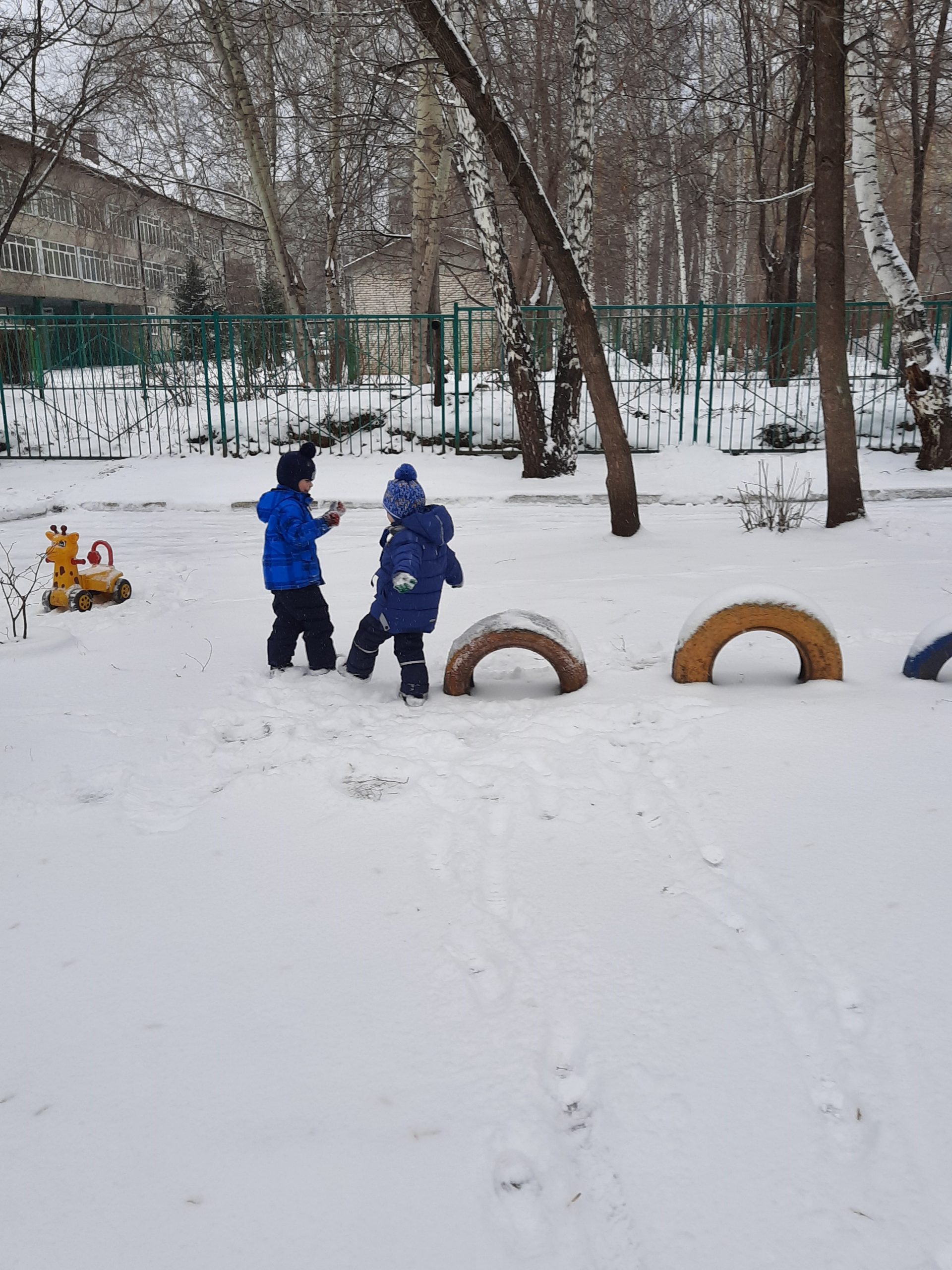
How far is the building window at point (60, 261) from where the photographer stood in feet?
121

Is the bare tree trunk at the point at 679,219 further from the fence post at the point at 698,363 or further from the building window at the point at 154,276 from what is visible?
the building window at the point at 154,276

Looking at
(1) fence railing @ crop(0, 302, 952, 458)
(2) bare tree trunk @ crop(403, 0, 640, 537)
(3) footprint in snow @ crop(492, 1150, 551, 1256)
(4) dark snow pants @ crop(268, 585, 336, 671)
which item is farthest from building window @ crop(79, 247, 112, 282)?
(3) footprint in snow @ crop(492, 1150, 551, 1256)

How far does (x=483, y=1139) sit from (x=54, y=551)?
18.9 feet

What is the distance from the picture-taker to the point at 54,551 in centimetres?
648

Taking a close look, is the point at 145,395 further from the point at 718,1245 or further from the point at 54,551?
the point at 718,1245

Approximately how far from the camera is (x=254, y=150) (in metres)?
14.9

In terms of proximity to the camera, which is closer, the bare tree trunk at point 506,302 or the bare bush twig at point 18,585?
the bare bush twig at point 18,585

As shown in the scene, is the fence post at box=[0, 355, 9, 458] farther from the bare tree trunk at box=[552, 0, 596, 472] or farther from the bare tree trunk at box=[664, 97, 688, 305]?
the bare tree trunk at box=[664, 97, 688, 305]

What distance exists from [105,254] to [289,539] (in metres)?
43.1

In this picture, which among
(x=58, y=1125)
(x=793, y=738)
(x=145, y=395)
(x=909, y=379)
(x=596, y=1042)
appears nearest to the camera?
(x=58, y=1125)

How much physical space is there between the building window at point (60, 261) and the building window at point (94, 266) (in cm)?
50

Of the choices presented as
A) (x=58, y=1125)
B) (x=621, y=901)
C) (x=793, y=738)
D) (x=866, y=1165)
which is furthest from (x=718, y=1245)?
(x=793, y=738)

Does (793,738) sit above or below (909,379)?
below

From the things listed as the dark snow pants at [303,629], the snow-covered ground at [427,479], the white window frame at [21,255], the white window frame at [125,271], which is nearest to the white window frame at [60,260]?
the white window frame at [21,255]
